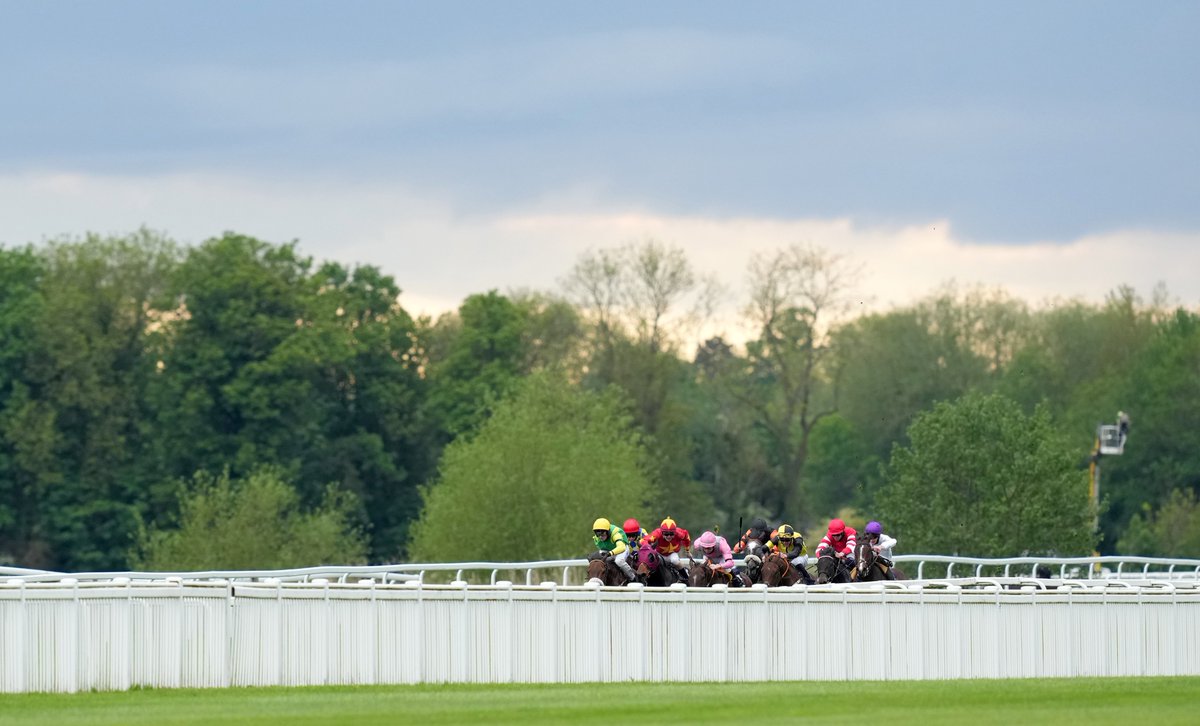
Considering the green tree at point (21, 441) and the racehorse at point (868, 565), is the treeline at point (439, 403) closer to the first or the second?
the green tree at point (21, 441)

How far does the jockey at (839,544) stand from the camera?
29.5 meters

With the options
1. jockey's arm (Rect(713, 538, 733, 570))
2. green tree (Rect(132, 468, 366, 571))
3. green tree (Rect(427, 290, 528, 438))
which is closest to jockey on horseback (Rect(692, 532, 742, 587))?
jockey's arm (Rect(713, 538, 733, 570))

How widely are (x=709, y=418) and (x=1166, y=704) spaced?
72.4 metres

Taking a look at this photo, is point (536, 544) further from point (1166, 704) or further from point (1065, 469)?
point (1166, 704)

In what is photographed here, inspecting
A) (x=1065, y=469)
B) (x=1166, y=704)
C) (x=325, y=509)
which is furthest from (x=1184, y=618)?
(x=325, y=509)

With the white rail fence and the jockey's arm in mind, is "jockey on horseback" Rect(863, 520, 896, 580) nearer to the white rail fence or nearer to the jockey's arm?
the jockey's arm

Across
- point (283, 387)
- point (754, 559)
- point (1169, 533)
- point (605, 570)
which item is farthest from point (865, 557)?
point (1169, 533)

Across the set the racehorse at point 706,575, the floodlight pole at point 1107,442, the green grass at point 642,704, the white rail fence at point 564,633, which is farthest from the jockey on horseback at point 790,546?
the floodlight pole at point 1107,442

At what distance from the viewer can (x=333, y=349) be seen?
82.1 meters

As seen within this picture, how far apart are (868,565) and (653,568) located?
130 inches

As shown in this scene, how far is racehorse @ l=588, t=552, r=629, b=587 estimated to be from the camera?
2634 centimetres

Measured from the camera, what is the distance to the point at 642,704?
64.9 feet

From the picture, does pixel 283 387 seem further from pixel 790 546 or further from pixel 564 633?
pixel 564 633

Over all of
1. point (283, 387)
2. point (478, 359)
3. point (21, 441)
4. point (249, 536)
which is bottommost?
point (249, 536)
